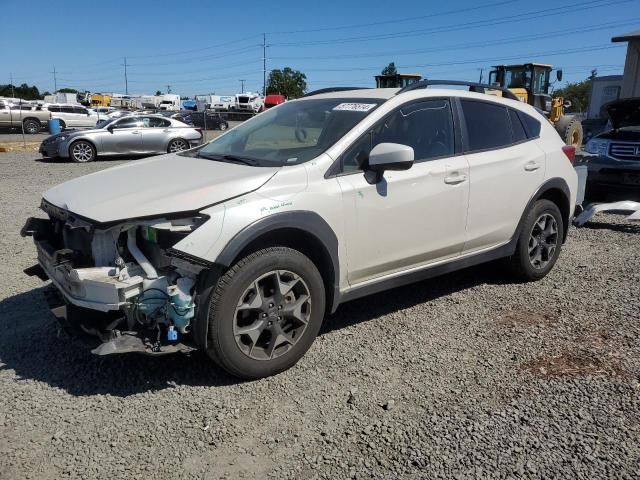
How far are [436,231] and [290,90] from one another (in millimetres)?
85902

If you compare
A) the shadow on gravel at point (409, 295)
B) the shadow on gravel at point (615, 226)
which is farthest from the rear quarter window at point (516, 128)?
the shadow on gravel at point (615, 226)

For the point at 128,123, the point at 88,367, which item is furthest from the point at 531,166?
the point at 128,123

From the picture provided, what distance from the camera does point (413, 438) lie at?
2.86 m

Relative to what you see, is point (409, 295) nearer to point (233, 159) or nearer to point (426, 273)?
point (426, 273)

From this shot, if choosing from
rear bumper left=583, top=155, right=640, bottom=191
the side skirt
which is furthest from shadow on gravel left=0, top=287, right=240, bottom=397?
rear bumper left=583, top=155, right=640, bottom=191

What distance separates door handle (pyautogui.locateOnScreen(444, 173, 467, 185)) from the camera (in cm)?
418

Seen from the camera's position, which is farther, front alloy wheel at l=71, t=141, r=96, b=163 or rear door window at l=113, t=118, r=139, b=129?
rear door window at l=113, t=118, r=139, b=129

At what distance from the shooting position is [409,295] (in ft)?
16.3

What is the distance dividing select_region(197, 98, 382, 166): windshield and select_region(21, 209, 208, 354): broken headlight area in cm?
97

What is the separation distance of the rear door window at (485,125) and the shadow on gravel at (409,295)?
1.25 meters

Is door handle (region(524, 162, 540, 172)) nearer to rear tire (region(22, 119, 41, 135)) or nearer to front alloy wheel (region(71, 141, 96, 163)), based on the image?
front alloy wheel (region(71, 141, 96, 163))

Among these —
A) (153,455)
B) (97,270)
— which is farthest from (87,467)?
(97,270)

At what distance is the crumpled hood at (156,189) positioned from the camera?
3094mm

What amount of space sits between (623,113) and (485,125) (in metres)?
5.88
